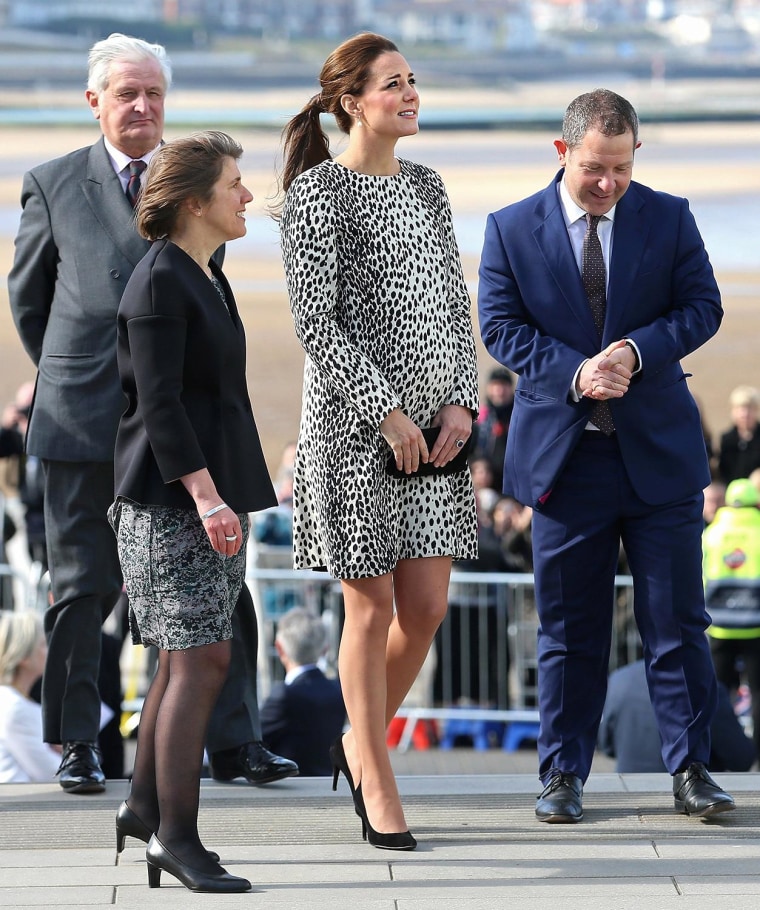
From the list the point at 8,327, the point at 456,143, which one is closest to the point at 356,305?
the point at 8,327

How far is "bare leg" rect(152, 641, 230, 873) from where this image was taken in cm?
307

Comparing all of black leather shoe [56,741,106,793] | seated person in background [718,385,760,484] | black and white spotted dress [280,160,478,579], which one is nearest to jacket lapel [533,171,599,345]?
black and white spotted dress [280,160,478,579]

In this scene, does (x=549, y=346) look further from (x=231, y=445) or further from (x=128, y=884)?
(x=128, y=884)

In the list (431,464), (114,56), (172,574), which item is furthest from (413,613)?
(114,56)

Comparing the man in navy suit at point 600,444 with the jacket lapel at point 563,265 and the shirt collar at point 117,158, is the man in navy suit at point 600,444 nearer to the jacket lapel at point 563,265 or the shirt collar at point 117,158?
the jacket lapel at point 563,265

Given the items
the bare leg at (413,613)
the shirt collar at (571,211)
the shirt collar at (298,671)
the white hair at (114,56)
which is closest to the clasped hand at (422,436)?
the bare leg at (413,613)

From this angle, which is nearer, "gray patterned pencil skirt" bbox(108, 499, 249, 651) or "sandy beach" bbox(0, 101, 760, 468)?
"gray patterned pencil skirt" bbox(108, 499, 249, 651)

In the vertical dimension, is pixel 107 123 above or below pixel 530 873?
above

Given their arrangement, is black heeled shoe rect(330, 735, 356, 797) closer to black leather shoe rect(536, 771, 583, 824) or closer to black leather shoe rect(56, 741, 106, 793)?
black leather shoe rect(536, 771, 583, 824)

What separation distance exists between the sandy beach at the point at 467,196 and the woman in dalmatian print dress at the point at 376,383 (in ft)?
1.20

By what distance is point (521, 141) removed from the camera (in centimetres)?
4872

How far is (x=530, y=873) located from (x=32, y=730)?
6.20 ft

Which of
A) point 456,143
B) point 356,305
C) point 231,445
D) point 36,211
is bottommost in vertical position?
point 231,445

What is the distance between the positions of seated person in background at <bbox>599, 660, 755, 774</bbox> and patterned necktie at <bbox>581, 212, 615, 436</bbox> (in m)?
1.87
